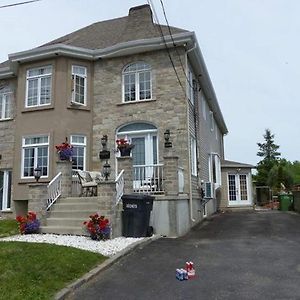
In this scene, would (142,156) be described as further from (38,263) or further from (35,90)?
(38,263)

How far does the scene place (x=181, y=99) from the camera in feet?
45.6

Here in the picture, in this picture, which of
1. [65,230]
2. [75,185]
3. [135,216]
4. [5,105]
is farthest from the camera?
[5,105]

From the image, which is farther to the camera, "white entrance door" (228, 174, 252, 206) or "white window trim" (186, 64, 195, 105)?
"white entrance door" (228, 174, 252, 206)

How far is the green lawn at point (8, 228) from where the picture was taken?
11368mm

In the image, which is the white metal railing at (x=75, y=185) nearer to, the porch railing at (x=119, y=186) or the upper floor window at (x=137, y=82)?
the porch railing at (x=119, y=186)

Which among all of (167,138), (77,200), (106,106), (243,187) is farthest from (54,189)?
(243,187)

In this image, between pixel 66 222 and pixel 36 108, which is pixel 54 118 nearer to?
pixel 36 108

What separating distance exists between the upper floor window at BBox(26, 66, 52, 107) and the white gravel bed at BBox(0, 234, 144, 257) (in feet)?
20.4

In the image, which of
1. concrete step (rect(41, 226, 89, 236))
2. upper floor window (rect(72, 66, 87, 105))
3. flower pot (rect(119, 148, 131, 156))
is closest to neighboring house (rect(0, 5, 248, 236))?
upper floor window (rect(72, 66, 87, 105))

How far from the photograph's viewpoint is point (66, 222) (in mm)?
11234

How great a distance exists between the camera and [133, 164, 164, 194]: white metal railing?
40.6ft

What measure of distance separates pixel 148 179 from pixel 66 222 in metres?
3.03

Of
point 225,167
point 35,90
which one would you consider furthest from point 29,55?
point 225,167

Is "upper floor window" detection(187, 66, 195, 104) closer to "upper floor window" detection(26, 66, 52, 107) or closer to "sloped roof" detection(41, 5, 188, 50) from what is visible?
"sloped roof" detection(41, 5, 188, 50)
